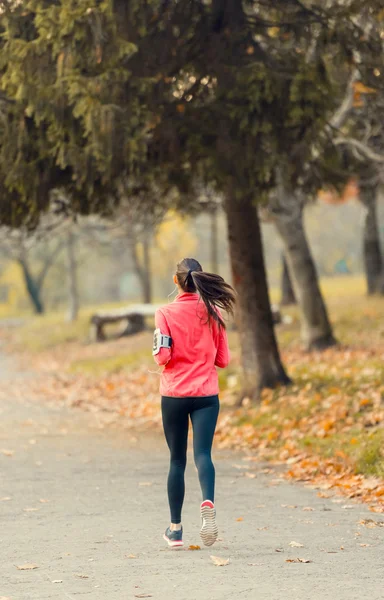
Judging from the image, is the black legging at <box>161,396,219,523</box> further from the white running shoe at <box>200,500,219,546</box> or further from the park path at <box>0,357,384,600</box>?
the park path at <box>0,357,384,600</box>

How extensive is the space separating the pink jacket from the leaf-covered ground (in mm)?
862

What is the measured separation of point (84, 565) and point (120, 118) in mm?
6123

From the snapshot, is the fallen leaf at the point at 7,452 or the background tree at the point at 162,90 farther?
the fallen leaf at the point at 7,452

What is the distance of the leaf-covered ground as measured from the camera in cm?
→ 968

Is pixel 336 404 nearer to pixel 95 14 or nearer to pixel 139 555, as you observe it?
pixel 95 14

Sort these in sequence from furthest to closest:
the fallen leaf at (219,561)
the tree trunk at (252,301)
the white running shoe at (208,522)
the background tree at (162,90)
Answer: the tree trunk at (252,301)
the background tree at (162,90)
the white running shoe at (208,522)
the fallen leaf at (219,561)

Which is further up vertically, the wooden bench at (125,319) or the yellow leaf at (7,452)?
the wooden bench at (125,319)

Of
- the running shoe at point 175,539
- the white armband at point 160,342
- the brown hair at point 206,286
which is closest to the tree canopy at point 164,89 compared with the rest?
the brown hair at point 206,286

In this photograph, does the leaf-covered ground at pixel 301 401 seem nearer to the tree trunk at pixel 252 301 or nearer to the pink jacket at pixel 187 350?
the tree trunk at pixel 252 301

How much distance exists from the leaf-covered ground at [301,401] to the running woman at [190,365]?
2.85 ft

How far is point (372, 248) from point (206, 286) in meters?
22.3

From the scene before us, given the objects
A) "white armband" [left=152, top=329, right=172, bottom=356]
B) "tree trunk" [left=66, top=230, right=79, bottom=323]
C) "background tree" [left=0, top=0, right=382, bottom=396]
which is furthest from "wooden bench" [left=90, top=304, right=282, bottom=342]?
"white armband" [left=152, top=329, right=172, bottom=356]

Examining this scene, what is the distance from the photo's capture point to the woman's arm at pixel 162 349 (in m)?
6.44

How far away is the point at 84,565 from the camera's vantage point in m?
6.17
